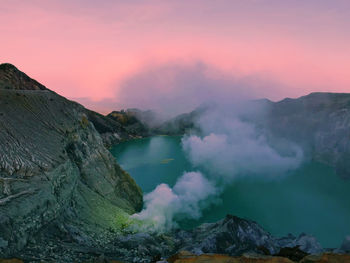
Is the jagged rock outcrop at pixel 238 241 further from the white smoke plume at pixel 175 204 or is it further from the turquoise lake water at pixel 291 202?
the turquoise lake water at pixel 291 202

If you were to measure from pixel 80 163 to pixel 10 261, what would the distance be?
17815mm

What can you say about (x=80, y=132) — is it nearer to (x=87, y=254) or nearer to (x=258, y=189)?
(x=87, y=254)

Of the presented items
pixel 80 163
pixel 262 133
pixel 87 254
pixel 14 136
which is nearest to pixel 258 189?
pixel 80 163

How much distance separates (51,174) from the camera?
24.0 m

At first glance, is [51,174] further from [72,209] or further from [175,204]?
[175,204]

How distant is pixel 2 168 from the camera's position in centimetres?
1998

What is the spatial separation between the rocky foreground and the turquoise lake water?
36.0ft

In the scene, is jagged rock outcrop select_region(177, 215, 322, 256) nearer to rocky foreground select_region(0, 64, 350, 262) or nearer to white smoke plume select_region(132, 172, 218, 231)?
rocky foreground select_region(0, 64, 350, 262)

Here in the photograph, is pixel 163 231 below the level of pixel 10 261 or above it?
above

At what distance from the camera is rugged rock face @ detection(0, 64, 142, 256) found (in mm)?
19391

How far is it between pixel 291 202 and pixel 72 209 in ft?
142

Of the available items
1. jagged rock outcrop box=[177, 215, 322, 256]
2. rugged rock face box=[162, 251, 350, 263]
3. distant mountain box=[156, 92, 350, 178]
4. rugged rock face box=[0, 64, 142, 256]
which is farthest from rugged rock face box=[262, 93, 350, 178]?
rugged rock face box=[162, 251, 350, 263]

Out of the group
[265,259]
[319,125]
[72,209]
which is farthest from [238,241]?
[319,125]

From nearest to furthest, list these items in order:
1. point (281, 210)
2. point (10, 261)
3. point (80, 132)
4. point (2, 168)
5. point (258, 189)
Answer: point (10, 261) < point (2, 168) < point (80, 132) < point (281, 210) < point (258, 189)
